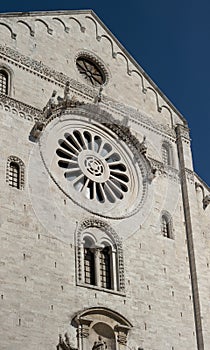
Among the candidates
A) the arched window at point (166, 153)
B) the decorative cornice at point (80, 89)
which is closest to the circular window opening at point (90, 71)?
the decorative cornice at point (80, 89)

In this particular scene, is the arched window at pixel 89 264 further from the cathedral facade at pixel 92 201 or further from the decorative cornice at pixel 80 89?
the decorative cornice at pixel 80 89

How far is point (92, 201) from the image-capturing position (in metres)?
21.2

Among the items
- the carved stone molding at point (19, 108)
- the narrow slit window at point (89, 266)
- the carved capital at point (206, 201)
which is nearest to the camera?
the narrow slit window at point (89, 266)

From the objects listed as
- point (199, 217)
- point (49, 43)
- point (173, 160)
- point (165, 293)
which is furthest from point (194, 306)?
point (49, 43)

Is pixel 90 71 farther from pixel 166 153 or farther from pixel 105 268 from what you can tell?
pixel 105 268

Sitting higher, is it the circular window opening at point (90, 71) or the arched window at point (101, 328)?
the circular window opening at point (90, 71)

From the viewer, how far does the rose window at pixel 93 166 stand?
21391 millimetres

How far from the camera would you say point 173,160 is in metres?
24.8

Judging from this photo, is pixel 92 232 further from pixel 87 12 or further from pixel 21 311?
pixel 87 12

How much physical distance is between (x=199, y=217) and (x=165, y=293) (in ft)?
12.9

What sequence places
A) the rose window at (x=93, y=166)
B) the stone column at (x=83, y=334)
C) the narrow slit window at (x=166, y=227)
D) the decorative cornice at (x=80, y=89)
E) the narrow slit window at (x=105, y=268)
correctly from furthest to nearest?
the narrow slit window at (x=166, y=227) → the decorative cornice at (x=80, y=89) → the rose window at (x=93, y=166) → the narrow slit window at (x=105, y=268) → the stone column at (x=83, y=334)

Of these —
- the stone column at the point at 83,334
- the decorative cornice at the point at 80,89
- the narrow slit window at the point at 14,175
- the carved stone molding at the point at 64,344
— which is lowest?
the carved stone molding at the point at 64,344

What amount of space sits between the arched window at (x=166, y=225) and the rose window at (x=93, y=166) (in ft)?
5.58

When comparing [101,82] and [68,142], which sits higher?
[101,82]
